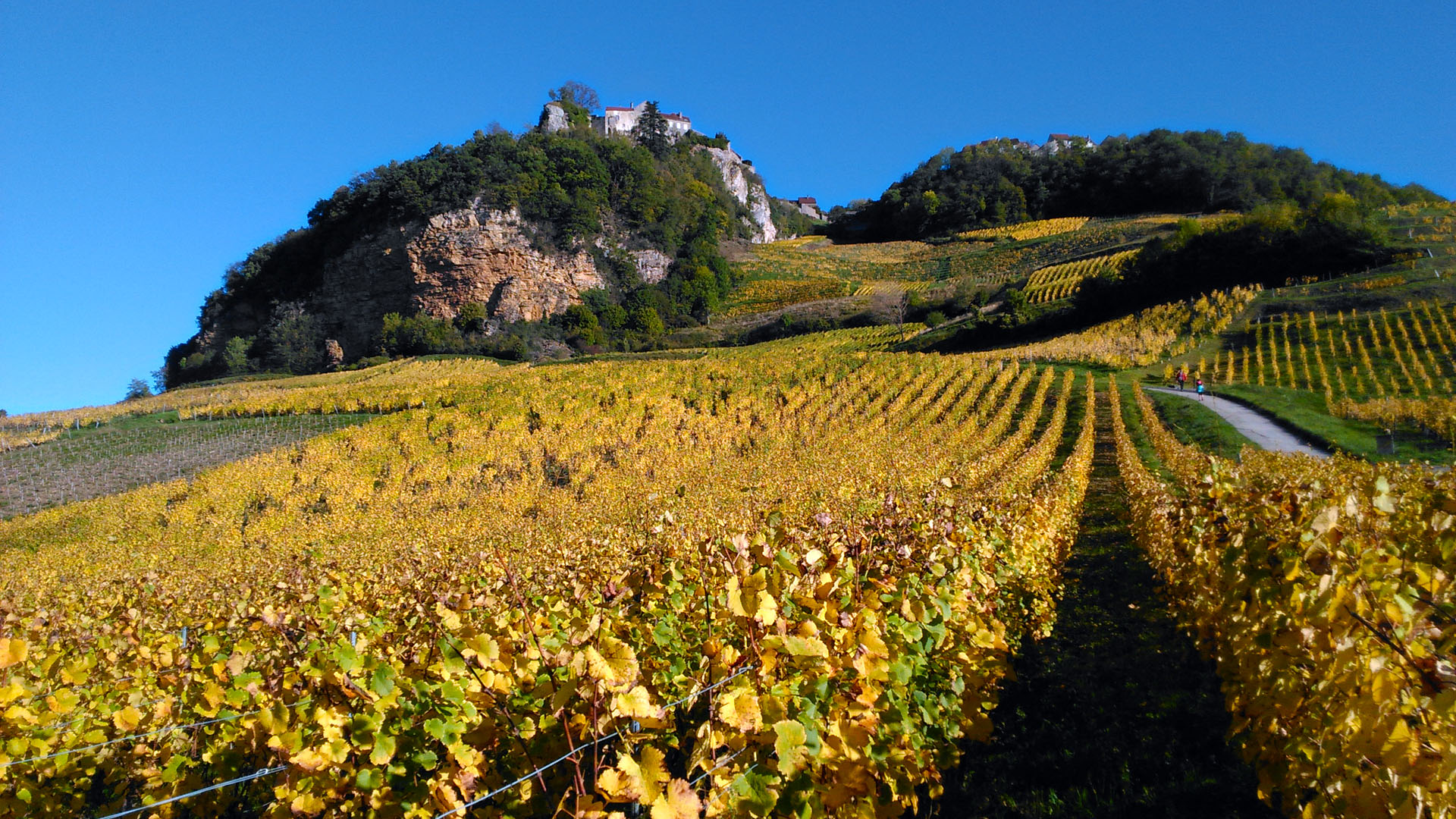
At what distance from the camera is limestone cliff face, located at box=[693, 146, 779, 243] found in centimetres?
10544

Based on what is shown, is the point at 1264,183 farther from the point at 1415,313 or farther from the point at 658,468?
the point at 658,468

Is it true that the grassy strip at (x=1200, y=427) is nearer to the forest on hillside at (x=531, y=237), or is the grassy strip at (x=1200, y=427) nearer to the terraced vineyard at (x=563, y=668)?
the terraced vineyard at (x=563, y=668)

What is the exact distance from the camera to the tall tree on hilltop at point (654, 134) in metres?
86.3

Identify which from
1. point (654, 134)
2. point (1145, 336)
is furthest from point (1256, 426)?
point (654, 134)

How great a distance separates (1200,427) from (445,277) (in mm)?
57574

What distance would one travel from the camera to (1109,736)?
13.8 feet

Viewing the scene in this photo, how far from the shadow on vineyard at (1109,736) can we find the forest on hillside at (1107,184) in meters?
87.1

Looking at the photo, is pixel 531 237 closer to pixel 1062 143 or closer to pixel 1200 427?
pixel 1200 427

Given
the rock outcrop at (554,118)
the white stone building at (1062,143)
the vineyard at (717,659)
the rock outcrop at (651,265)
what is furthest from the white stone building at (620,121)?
the vineyard at (717,659)

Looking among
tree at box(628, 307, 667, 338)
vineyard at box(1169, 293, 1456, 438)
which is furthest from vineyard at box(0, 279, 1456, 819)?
tree at box(628, 307, 667, 338)

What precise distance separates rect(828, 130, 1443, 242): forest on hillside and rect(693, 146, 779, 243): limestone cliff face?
42.5 ft

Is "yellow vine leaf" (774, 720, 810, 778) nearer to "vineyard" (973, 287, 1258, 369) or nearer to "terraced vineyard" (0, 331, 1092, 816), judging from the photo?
"terraced vineyard" (0, 331, 1092, 816)

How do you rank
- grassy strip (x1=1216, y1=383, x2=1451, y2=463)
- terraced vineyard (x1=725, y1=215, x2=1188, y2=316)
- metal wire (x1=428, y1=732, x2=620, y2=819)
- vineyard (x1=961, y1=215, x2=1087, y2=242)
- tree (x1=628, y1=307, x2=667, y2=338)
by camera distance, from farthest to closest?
vineyard (x1=961, y1=215, x2=1087, y2=242) → terraced vineyard (x1=725, y1=215, x2=1188, y2=316) → tree (x1=628, y1=307, x2=667, y2=338) → grassy strip (x1=1216, y1=383, x2=1451, y2=463) → metal wire (x1=428, y1=732, x2=620, y2=819)

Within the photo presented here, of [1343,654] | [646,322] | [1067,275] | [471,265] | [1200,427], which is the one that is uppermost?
[471,265]
